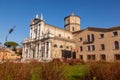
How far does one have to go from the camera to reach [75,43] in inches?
2045

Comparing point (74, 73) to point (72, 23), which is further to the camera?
point (72, 23)

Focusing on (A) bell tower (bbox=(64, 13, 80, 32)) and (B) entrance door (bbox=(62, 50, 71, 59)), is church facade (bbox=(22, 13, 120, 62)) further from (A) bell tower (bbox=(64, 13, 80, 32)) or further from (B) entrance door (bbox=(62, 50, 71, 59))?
(A) bell tower (bbox=(64, 13, 80, 32))

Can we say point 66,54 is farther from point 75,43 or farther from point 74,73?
point 74,73

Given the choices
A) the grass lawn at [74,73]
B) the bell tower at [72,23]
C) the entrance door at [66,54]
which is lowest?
the grass lawn at [74,73]

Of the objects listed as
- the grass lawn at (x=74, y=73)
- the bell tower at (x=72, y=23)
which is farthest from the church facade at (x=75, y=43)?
the grass lawn at (x=74, y=73)

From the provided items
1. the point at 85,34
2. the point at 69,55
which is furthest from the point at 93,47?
the point at 69,55

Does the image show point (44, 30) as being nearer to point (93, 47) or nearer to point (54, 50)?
point (54, 50)

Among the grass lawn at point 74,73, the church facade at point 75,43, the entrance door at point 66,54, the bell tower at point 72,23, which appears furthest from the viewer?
the bell tower at point 72,23

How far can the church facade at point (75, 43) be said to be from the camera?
1594 inches

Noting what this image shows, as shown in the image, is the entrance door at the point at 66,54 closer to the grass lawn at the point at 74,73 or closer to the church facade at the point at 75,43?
the church facade at the point at 75,43

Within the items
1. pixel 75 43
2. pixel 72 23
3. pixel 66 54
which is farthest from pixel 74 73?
pixel 72 23

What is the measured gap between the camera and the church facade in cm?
4050

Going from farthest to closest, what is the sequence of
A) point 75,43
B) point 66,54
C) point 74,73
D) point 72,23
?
point 72,23 < point 75,43 < point 66,54 < point 74,73

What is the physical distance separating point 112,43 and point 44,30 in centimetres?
2315
